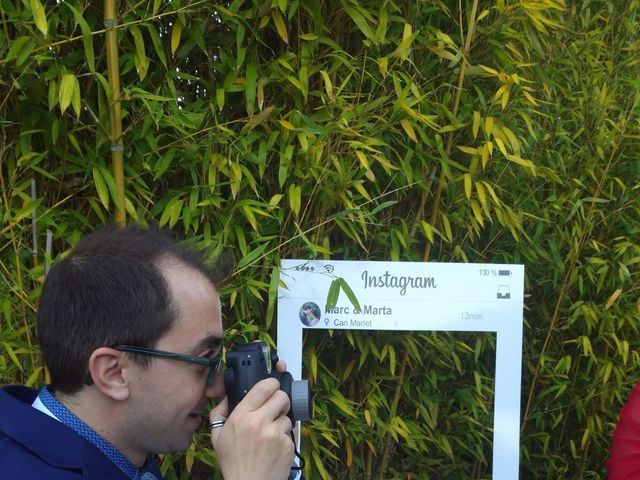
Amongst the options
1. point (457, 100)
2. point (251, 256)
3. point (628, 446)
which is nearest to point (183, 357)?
point (251, 256)

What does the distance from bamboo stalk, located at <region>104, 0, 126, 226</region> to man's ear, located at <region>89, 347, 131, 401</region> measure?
22.6 inches

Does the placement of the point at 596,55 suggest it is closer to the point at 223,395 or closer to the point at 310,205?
the point at 310,205

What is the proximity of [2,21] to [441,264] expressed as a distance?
1181 mm

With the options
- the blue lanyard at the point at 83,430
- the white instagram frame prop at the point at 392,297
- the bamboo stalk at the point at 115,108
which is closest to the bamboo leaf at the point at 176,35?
the bamboo stalk at the point at 115,108

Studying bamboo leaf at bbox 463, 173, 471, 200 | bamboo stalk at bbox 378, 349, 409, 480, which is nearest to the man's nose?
bamboo stalk at bbox 378, 349, 409, 480

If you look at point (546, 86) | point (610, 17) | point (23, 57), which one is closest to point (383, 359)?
point (546, 86)

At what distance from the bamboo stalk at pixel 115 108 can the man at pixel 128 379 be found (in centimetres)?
51

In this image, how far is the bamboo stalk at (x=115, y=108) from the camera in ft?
5.95

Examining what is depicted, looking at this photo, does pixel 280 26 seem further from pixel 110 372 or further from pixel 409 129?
pixel 110 372

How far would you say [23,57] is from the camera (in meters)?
1.73

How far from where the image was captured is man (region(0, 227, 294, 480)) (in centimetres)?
126

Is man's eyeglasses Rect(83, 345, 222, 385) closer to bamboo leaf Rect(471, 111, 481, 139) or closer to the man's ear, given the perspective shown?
the man's ear

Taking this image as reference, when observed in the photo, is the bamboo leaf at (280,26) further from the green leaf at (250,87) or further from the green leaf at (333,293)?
the green leaf at (333,293)

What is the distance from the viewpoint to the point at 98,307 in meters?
1.27
